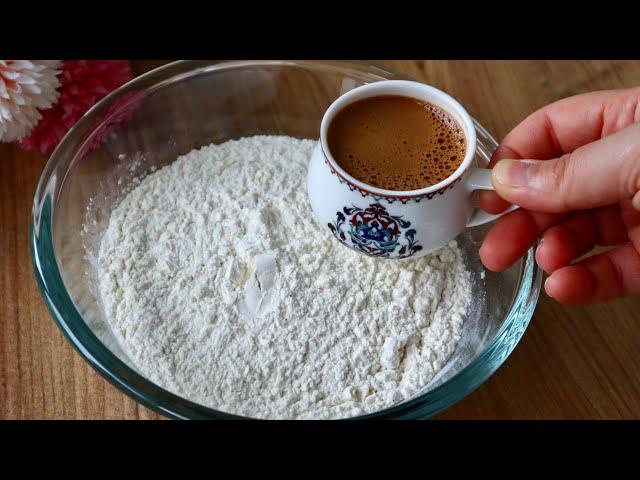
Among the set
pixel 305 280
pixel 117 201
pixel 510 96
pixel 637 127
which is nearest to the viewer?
pixel 637 127

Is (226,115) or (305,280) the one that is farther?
(226,115)

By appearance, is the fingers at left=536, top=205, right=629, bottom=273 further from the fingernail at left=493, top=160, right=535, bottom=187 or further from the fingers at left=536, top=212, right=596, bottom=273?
the fingernail at left=493, top=160, right=535, bottom=187

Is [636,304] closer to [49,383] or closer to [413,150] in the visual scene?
[413,150]

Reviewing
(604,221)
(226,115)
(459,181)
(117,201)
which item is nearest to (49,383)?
(117,201)

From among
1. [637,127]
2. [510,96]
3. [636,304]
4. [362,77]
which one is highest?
[362,77]

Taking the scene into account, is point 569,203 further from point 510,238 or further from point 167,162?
point 167,162

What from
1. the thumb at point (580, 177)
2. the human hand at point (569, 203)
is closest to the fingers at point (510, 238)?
the human hand at point (569, 203)

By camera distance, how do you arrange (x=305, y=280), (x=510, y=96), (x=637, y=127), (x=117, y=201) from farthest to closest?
(x=510, y=96), (x=117, y=201), (x=305, y=280), (x=637, y=127)
